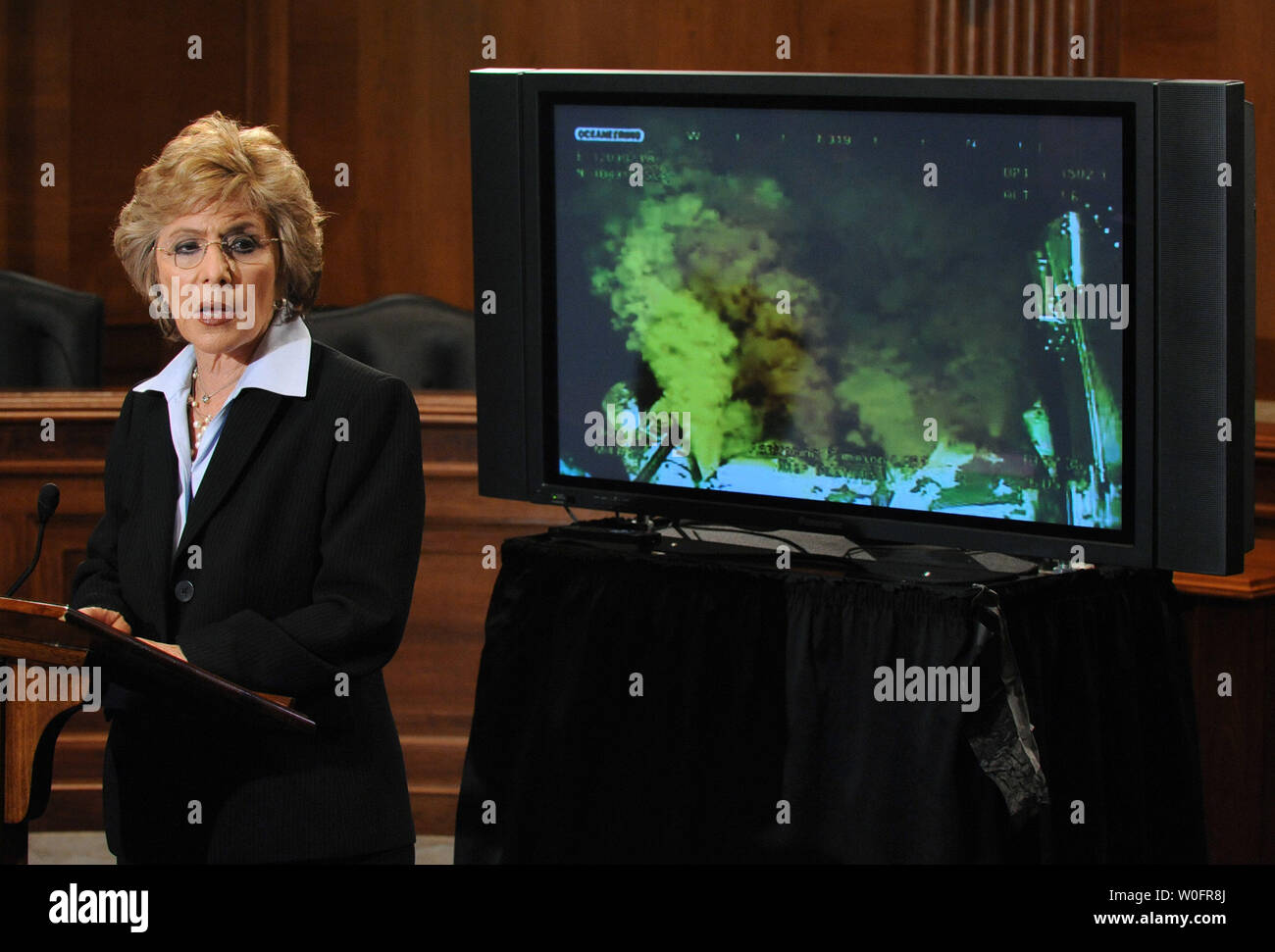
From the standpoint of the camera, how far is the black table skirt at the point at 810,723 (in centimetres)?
212

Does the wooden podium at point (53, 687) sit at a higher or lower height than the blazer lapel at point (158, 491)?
lower

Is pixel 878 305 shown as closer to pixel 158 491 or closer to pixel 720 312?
pixel 720 312

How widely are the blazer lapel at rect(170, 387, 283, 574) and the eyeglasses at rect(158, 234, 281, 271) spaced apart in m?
0.16

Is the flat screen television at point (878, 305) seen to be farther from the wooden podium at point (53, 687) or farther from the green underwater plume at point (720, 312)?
the wooden podium at point (53, 687)

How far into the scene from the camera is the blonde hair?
6.31 ft

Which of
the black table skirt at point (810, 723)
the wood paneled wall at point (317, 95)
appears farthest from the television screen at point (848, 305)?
the wood paneled wall at point (317, 95)

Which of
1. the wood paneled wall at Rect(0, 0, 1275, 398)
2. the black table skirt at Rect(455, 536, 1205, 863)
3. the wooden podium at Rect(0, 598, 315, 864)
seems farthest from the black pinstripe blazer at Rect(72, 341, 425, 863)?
the wood paneled wall at Rect(0, 0, 1275, 398)

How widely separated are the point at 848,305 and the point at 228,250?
0.87m

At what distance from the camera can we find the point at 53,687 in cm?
178

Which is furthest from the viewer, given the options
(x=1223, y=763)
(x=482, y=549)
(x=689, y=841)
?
(x=482, y=549)

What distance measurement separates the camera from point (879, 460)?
90.9 inches
